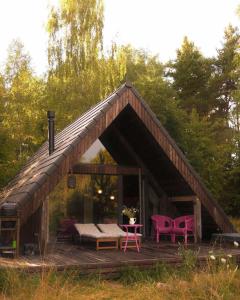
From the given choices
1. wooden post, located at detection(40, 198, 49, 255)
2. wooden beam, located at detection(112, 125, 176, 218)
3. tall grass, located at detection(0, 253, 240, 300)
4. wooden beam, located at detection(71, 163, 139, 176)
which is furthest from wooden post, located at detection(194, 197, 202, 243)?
wooden post, located at detection(40, 198, 49, 255)

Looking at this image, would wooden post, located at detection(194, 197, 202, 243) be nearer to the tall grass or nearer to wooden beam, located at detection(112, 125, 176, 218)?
wooden beam, located at detection(112, 125, 176, 218)

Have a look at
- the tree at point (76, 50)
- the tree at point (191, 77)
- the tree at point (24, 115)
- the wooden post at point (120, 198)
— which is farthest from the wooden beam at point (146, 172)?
the tree at point (191, 77)

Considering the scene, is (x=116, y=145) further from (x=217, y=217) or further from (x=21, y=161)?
(x=21, y=161)

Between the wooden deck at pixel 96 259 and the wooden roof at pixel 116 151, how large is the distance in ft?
3.22

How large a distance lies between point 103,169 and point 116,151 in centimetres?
70

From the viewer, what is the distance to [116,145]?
12.0m

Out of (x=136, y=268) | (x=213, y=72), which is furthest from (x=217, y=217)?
(x=213, y=72)

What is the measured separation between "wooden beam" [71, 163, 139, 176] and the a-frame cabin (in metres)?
0.03

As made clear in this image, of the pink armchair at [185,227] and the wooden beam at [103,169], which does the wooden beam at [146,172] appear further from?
the pink armchair at [185,227]

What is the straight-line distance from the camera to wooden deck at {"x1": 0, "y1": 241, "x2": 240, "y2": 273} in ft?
23.0

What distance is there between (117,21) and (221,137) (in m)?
9.45

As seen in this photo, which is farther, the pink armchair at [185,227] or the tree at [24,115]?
the tree at [24,115]

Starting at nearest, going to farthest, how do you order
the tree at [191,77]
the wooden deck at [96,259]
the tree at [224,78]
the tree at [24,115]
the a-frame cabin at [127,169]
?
the wooden deck at [96,259], the a-frame cabin at [127,169], the tree at [24,115], the tree at [191,77], the tree at [224,78]

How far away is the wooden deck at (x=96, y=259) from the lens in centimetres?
700
